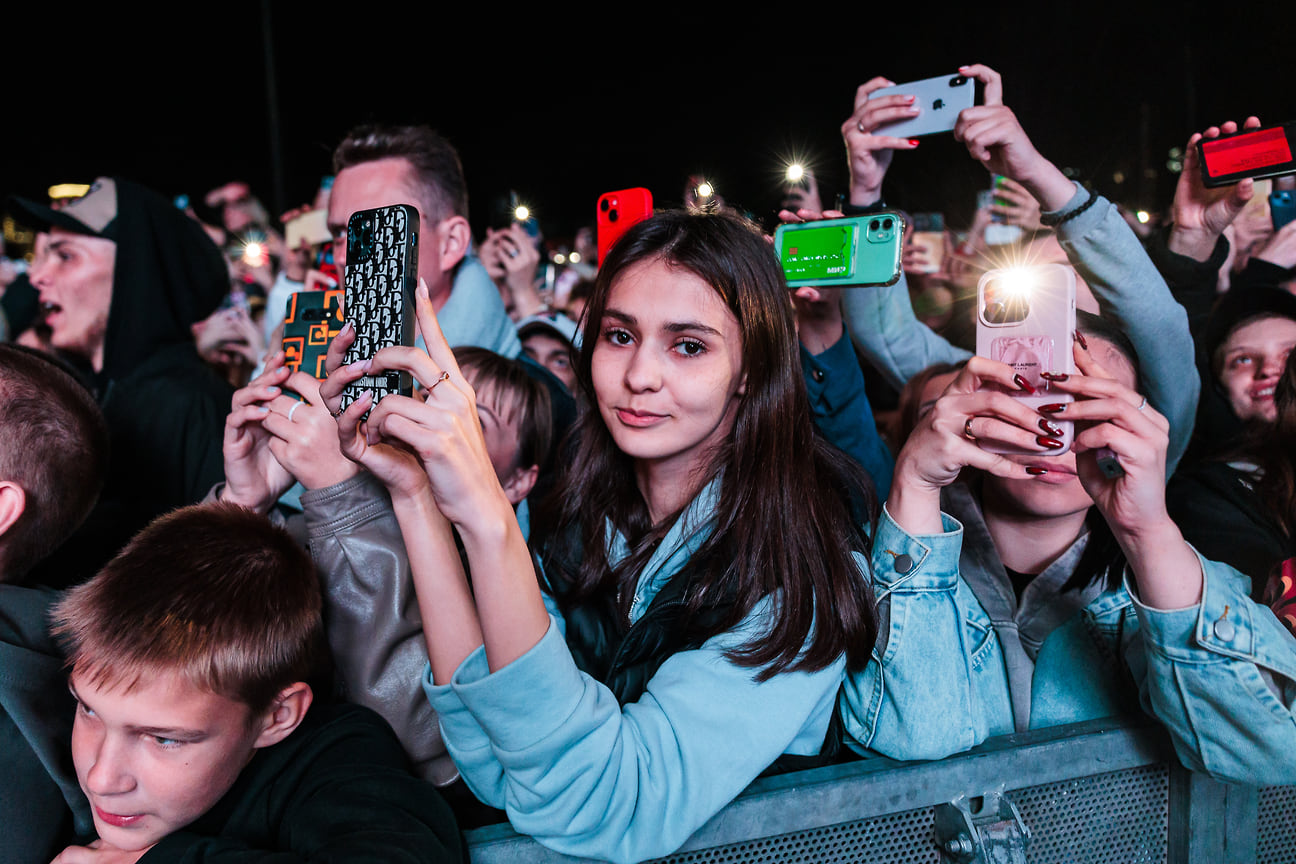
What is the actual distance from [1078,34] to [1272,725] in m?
3.18

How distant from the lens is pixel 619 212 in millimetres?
1528

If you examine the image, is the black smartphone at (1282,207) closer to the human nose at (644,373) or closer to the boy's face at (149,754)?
the human nose at (644,373)

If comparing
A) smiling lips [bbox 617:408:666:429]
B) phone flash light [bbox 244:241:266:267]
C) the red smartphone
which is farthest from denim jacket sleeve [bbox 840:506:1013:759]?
phone flash light [bbox 244:241:266:267]

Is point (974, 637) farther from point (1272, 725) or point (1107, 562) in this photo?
point (1272, 725)

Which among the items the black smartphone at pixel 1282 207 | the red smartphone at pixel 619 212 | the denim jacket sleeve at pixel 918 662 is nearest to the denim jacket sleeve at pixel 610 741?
the denim jacket sleeve at pixel 918 662

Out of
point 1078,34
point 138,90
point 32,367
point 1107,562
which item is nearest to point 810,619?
point 1107,562

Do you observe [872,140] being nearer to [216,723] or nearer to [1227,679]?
[1227,679]

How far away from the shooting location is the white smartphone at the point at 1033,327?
1105mm

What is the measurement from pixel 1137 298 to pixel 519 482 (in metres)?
1.37

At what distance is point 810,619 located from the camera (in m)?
1.14

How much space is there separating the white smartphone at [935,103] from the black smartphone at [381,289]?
3.13 ft

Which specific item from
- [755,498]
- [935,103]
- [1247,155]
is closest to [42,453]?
[755,498]

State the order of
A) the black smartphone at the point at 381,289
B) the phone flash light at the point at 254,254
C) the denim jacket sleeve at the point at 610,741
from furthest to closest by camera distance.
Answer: the phone flash light at the point at 254,254 < the black smartphone at the point at 381,289 < the denim jacket sleeve at the point at 610,741

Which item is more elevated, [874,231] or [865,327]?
[874,231]
